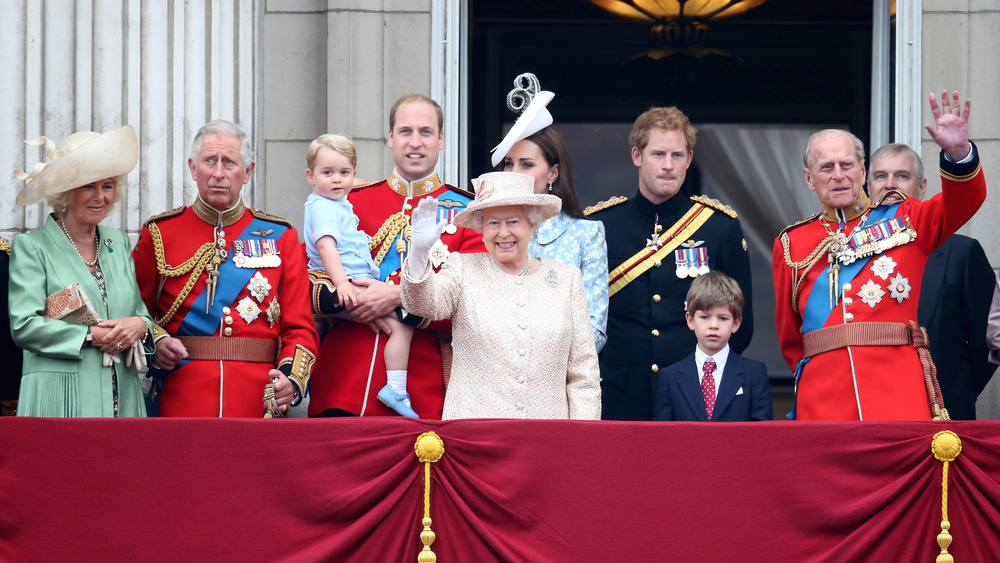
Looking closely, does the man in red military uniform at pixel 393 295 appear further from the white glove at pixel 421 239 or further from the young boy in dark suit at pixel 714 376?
the young boy in dark suit at pixel 714 376

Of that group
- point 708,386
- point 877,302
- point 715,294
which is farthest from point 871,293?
point 708,386

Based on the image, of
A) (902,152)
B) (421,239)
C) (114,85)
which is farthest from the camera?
(114,85)

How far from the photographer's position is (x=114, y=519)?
4.24 m

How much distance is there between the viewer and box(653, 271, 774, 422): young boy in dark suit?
504cm

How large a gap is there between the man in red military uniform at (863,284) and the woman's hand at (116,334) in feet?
7.93

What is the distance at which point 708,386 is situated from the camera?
5.08m

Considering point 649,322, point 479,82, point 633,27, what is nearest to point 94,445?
point 649,322

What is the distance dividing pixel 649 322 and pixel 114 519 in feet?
7.26

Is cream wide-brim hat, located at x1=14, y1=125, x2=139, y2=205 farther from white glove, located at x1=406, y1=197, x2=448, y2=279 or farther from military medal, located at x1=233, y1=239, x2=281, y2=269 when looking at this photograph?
white glove, located at x1=406, y1=197, x2=448, y2=279

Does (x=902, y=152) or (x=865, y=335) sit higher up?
(x=902, y=152)

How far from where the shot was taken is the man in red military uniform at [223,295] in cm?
495

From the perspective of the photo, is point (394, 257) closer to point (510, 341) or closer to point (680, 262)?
point (510, 341)

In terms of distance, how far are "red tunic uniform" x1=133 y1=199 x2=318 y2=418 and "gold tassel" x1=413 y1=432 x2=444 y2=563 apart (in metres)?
0.77

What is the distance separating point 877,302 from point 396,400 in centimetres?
177
